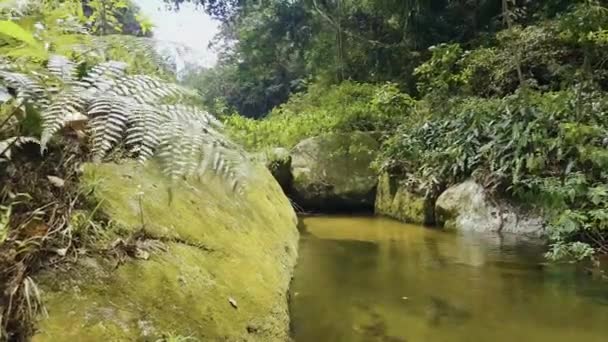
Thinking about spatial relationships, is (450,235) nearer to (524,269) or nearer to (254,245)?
(524,269)

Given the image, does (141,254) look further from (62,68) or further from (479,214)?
(479,214)

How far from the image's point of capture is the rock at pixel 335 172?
758cm

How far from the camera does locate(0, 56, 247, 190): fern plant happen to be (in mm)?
1390

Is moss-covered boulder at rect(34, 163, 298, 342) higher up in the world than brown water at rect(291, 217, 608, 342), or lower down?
higher up

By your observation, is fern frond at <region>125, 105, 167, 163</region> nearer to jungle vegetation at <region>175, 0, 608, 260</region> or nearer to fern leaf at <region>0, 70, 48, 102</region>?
fern leaf at <region>0, 70, 48, 102</region>

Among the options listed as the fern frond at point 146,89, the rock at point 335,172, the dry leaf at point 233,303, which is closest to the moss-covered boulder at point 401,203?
the rock at point 335,172

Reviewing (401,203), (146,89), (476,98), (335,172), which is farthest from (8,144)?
(476,98)

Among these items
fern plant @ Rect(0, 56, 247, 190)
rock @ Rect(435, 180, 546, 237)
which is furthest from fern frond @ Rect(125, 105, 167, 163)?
rock @ Rect(435, 180, 546, 237)

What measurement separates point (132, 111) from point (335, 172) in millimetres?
6321

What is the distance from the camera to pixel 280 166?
7.55 metres

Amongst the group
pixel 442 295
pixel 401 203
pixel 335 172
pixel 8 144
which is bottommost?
pixel 442 295

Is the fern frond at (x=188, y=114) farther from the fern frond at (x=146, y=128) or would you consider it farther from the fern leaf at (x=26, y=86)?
the fern leaf at (x=26, y=86)

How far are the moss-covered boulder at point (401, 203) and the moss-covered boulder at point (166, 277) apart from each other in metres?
4.06

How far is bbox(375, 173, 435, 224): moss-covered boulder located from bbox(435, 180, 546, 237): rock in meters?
0.23
